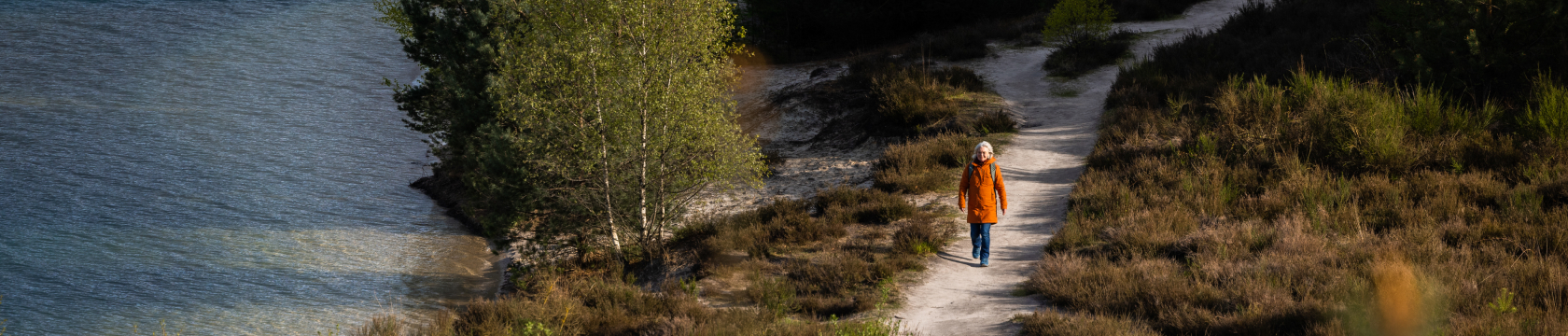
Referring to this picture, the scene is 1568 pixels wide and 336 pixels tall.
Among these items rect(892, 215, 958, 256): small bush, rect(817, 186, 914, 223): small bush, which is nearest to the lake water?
rect(817, 186, 914, 223): small bush

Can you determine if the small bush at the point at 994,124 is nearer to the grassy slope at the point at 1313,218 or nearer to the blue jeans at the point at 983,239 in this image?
the grassy slope at the point at 1313,218

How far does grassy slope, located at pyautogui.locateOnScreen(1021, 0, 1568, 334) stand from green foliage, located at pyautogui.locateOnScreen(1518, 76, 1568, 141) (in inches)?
7.1

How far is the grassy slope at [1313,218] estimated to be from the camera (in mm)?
6875

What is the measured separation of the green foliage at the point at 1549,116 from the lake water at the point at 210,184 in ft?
54.7

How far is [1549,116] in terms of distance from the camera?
1138cm

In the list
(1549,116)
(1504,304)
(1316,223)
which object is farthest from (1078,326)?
(1549,116)

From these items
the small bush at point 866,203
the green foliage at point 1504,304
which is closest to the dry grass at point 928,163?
the small bush at point 866,203

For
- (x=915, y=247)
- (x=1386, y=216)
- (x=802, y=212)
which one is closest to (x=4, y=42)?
(x=802, y=212)

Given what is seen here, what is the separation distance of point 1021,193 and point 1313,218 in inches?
171

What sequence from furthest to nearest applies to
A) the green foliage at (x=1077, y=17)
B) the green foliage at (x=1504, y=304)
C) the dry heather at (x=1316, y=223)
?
the green foliage at (x=1077, y=17) → the dry heather at (x=1316, y=223) → the green foliage at (x=1504, y=304)

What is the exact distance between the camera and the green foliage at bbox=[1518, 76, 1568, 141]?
11258mm

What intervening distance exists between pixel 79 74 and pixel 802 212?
136 feet

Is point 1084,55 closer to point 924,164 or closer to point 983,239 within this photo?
point 924,164

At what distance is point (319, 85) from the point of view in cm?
3681
